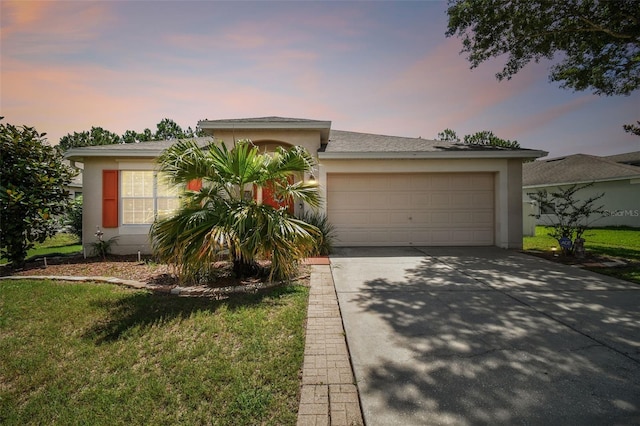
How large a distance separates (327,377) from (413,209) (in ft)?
26.7

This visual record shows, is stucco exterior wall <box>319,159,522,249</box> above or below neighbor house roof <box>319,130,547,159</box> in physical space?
below

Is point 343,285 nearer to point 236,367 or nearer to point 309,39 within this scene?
point 236,367

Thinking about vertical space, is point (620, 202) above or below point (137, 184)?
below

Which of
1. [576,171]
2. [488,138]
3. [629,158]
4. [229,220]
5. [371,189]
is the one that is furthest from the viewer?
[488,138]

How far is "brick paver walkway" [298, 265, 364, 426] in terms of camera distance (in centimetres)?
217

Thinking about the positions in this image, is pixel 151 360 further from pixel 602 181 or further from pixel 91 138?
pixel 91 138

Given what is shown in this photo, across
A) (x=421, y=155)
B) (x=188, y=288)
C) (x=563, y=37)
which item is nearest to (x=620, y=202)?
(x=563, y=37)

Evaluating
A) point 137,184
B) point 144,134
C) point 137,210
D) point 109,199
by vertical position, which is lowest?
point 137,210

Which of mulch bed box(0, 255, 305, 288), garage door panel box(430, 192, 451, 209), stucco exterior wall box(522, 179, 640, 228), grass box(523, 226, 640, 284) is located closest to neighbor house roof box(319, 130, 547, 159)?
garage door panel box(430, 192, 451, 209)

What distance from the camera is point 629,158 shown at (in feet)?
75.3

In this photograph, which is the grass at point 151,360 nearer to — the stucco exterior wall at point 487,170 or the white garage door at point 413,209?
the white garage door at point 413,209

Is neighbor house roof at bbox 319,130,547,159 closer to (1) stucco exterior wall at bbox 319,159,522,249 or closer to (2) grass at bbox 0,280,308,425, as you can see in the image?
(1) stucco exterior wall at bbox 319,159,522,249

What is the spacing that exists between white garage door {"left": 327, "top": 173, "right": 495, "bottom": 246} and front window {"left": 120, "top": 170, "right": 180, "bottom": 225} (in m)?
5.70

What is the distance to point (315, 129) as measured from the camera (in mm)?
9492
